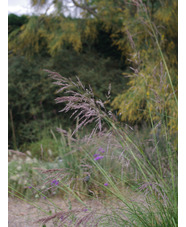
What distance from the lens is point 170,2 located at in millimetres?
4098

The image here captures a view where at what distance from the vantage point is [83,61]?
6.45 metres

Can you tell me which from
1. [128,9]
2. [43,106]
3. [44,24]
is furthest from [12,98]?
[128,9]

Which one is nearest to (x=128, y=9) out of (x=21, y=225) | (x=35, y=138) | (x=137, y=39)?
(x=137, y=39)

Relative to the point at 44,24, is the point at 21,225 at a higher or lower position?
lower

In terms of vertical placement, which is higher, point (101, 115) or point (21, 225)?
point (101, 115)

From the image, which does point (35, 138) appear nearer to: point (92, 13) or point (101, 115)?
point (92, 13)

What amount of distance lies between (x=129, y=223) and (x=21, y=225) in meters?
1.15

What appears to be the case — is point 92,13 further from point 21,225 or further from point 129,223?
point 129,223

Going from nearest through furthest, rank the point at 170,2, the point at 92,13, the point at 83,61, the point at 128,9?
the point at 170,2 → the point at 128,9 → the point at 92,13 → the point at 83,61
